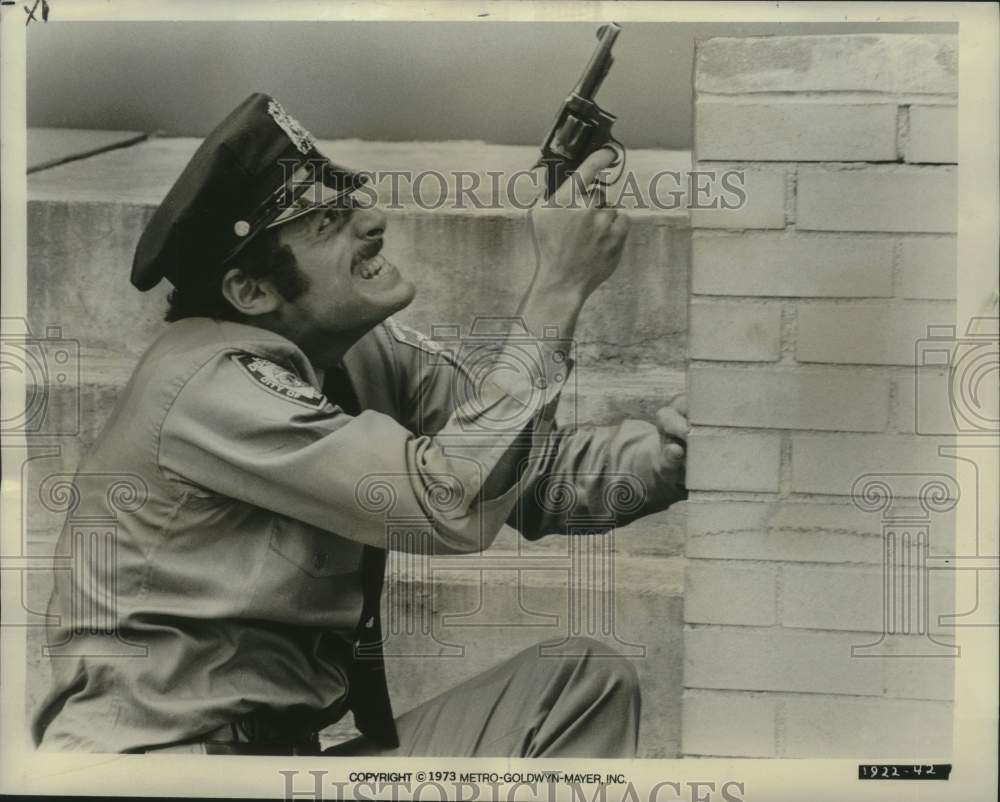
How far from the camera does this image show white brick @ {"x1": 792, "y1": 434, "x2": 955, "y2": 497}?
3.53m

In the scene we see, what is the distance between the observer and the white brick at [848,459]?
3.53 m

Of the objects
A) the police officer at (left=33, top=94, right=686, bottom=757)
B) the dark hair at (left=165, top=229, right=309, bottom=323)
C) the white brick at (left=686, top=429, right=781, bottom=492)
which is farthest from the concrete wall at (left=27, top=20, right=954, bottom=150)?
the white brick at (left=686, top=429, right=781, bottom=492)

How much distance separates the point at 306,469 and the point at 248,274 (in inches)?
25.1

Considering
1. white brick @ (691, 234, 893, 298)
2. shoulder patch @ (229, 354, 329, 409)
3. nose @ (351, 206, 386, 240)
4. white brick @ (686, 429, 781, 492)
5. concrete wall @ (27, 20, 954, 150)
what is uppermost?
concrete wall @ (27, 20, 954, 150)

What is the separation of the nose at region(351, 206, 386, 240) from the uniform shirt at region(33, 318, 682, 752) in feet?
1.03

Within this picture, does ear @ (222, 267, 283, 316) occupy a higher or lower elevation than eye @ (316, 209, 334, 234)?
lower

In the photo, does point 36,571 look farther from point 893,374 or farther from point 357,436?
point 893,374

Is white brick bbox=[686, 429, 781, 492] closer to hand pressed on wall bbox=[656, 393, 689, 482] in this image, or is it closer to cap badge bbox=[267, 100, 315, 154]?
hand pressed on wall bbox=[656, 393, 689, 482]

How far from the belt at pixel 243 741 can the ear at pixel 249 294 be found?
4.14 feet

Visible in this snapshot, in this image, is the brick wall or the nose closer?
the brick wall

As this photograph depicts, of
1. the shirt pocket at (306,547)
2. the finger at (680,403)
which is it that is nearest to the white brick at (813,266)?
the finger at (680,403)

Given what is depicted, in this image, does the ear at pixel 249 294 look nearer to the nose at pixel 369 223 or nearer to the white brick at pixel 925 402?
the nose at pixel 369 223

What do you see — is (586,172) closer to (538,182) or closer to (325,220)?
(538,182)

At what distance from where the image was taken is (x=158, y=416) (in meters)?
3.56
